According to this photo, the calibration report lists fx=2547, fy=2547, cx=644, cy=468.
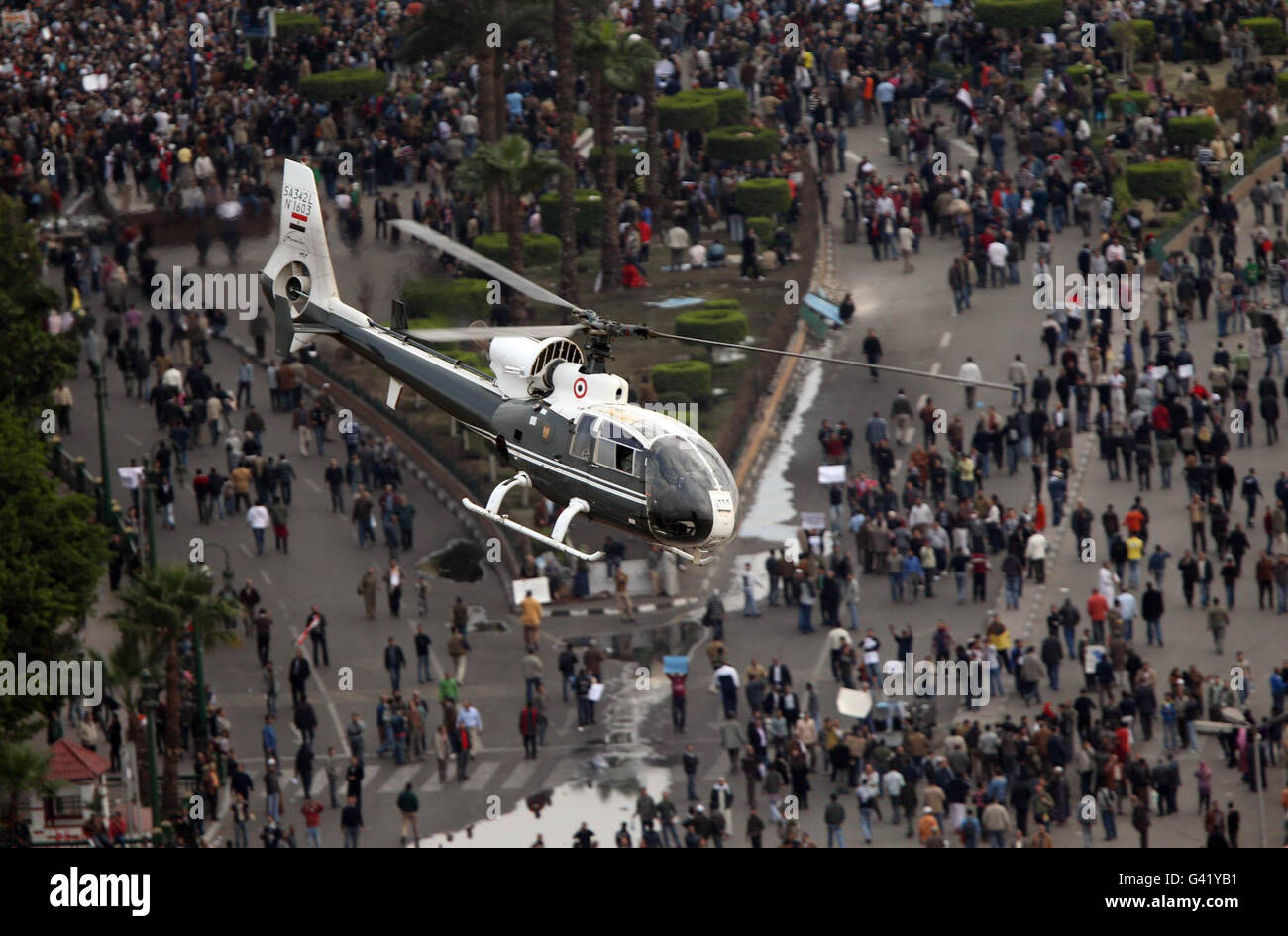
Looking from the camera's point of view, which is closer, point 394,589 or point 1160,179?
point 394,589

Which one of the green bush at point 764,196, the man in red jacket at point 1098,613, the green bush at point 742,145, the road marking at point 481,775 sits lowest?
the road marking at point 481,775

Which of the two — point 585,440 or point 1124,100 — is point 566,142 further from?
point 585,440

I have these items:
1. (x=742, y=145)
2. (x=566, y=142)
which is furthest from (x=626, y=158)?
(x=566, y=142)

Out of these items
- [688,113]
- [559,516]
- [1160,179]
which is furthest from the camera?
[688,113]

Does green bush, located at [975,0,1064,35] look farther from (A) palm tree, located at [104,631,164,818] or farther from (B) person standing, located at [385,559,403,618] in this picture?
(A) palm tree, located at [104,631,164,818]

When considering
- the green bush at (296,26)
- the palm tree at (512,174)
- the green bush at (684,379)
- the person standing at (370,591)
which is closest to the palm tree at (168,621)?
the person standing at (370,591)

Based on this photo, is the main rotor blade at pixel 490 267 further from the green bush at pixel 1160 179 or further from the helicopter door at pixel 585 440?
the green bush at pixel 1160 179
